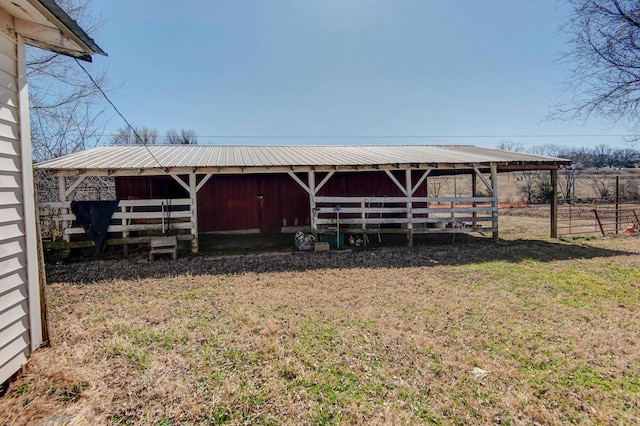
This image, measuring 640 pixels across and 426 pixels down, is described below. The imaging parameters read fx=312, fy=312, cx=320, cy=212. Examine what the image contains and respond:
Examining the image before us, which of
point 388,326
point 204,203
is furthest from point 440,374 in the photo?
point 204,203

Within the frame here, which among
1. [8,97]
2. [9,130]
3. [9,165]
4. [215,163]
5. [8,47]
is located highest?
[8,47]

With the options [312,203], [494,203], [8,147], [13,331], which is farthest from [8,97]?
[494,203]

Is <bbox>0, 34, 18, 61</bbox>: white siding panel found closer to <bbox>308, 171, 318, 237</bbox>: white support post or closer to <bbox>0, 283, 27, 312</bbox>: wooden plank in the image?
<bbox>0, 283, 27, 312</bbox>: wooden plank

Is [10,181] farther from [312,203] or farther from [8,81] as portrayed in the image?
[312,203]

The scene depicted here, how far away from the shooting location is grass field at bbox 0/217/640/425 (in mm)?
2414

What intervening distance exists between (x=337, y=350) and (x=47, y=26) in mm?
4382

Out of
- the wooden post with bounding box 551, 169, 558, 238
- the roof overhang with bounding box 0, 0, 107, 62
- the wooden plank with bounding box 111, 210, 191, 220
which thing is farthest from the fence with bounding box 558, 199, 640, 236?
the roof overhang with bounding box 0, 0, 107, 62

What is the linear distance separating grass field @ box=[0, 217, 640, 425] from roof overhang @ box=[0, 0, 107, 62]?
3167 millimetres

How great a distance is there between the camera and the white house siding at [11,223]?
104 inches

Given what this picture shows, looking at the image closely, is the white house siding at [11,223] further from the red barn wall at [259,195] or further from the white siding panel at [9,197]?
the red barn wall at [259,195]

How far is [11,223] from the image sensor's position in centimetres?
277

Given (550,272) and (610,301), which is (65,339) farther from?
(550,272)

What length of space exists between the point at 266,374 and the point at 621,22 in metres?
12.9

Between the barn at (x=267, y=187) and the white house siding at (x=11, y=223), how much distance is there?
16.7ft
